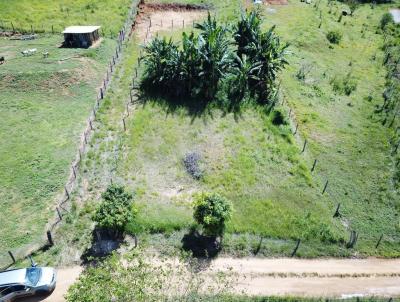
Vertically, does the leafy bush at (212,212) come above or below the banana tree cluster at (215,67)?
below

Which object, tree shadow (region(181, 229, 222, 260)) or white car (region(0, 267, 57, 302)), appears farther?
tree shadow (region(181, 229, 222, 260))

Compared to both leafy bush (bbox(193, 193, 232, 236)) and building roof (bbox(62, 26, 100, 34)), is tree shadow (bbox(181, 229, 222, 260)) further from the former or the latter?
building roof (bbox(62, 26, 100, 34))

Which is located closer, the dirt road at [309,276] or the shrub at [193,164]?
the dirt road at [309,276]

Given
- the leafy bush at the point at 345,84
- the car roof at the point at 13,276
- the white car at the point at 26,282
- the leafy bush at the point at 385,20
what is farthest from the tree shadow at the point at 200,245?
the leafy bush at the point at 385,20

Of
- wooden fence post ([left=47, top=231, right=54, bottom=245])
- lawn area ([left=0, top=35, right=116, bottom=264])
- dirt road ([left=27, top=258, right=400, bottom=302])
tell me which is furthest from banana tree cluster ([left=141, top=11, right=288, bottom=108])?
wooden fence post ([left=47, top=231, right=54, bottom=245])

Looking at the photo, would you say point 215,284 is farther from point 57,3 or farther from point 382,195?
Answer: point 57,3

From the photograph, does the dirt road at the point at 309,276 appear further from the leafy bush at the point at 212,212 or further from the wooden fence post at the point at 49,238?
the leafy bush at the point at 212,212
